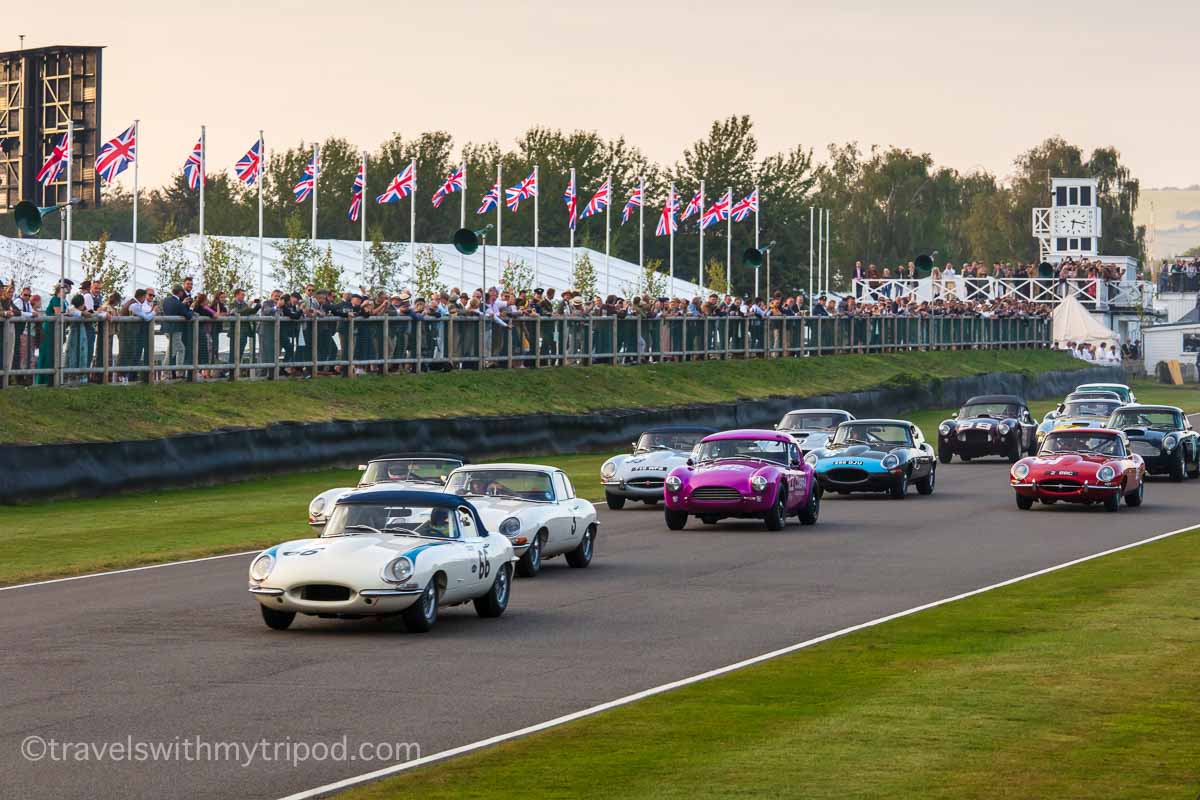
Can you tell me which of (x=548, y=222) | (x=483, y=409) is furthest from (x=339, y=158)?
(x=483, y=409)

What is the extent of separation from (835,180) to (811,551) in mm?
160105

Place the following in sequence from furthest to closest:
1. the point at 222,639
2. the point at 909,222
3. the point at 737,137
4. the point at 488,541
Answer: the point at 909,222 < the point at 737,137 < the point at 488,541 < the point at 222,639

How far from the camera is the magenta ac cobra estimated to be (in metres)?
27.1

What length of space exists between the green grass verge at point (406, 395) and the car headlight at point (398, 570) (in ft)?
46.2

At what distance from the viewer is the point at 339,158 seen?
4884 inches

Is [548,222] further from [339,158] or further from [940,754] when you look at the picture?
[940,754]

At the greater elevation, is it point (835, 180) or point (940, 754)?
point (835, 180)

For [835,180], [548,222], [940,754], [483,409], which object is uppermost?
[835,180]

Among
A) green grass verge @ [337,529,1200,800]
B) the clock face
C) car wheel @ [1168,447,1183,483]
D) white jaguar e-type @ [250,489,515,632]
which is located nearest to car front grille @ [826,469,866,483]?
car wheel @ [1168,447,1183,483]

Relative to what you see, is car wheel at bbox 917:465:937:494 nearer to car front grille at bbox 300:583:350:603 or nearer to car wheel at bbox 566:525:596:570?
car wheel at bbox 566:525:596:570

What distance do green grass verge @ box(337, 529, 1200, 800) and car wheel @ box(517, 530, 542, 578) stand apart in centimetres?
559

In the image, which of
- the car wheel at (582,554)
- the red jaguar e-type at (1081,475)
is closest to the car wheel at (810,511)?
the red jaguar e-type at (1081,475)

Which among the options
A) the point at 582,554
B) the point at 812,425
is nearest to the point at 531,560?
the point at 582,554

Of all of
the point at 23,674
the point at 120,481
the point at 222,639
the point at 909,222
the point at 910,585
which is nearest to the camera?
the point at 23,674
